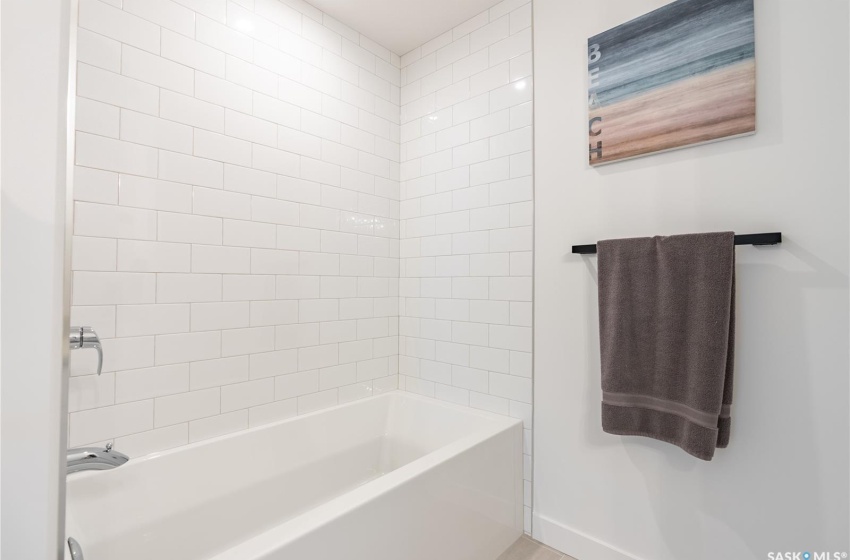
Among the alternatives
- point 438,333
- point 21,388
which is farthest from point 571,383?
point 21,388

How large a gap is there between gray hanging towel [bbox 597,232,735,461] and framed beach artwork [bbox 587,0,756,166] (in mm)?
416

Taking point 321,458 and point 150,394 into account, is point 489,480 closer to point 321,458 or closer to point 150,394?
point 321,458

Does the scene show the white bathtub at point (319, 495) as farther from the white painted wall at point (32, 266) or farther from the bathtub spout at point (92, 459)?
the white painted wall at point (32, 266)

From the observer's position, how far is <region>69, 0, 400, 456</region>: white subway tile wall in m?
1.50

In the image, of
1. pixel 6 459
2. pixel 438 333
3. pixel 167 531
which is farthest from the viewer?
pixel 438 333

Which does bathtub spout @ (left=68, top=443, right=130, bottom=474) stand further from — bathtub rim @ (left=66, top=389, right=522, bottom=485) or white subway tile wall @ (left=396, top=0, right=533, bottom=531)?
white subway tile wall @ (left=396, top=0, right=533, bottom=531)

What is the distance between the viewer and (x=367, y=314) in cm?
242

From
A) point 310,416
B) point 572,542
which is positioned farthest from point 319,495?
point 572,542

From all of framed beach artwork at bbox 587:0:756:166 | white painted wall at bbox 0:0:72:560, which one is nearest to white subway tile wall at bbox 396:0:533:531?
framed beach artwork at bbox 587:0:756:166

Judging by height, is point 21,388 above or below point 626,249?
below

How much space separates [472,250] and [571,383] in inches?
33.0

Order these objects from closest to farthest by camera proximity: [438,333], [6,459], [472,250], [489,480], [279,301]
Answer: [6,459]
[489,480]
[279,301]
[472,250]
[438,333]

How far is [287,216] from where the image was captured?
79.9 inches

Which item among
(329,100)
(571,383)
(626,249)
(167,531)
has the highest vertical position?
(329,100)
